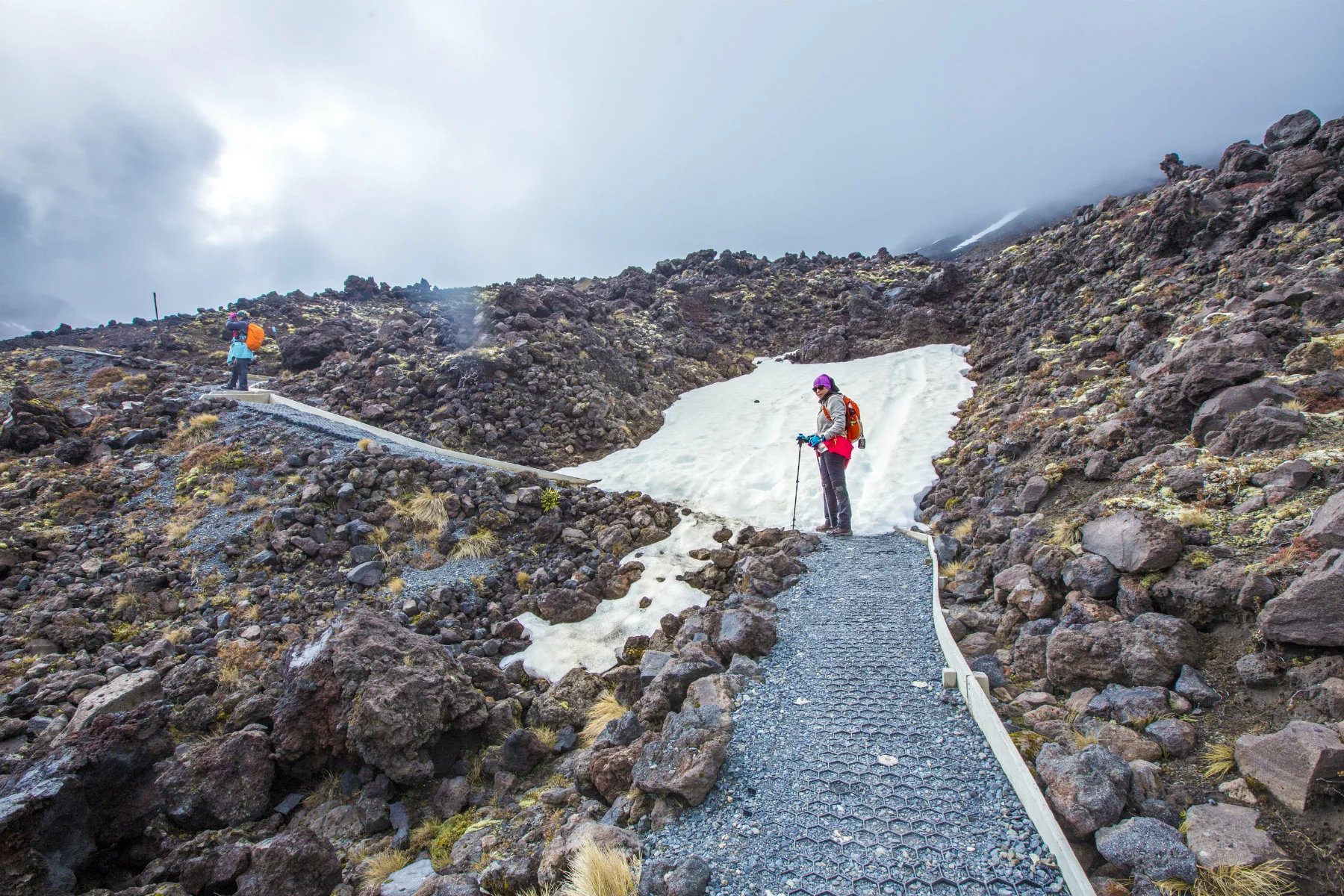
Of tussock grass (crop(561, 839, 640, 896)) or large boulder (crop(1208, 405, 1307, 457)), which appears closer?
tussock grass (crop(561, 839, 640, 896))

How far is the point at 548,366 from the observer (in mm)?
16656

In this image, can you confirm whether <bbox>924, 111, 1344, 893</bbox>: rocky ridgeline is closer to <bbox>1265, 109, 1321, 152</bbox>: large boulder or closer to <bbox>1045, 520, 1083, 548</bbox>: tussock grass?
<bbox>1045, 520, 1083, 548</bbox>: tussock grass

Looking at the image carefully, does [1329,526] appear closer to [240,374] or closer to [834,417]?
[834,417]

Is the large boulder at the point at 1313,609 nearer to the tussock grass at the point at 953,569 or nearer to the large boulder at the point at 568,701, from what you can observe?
the tussock grass at the point at 953,569

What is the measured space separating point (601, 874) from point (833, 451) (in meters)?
7.10

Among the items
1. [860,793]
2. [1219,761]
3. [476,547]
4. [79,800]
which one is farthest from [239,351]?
[1219,761]

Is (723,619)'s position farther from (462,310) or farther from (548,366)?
(462,310)

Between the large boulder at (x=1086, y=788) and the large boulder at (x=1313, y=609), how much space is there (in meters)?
1.45

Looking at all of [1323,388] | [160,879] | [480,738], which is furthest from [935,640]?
[160,879]

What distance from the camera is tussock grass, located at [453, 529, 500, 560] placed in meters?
9.78

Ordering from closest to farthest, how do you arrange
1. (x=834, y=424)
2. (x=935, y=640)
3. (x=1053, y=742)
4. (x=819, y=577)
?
(x=1053, y=742) → (x=935, y=640) → (x=819, y=577) → (x=834, y=424)

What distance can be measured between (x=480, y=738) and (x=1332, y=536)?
728cm

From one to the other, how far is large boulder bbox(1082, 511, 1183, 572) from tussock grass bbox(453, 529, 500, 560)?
8.46 meters

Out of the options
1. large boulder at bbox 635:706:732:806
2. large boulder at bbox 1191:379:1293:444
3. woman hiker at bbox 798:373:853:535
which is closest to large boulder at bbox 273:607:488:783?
large boulder at bbox 635:706:732:806
